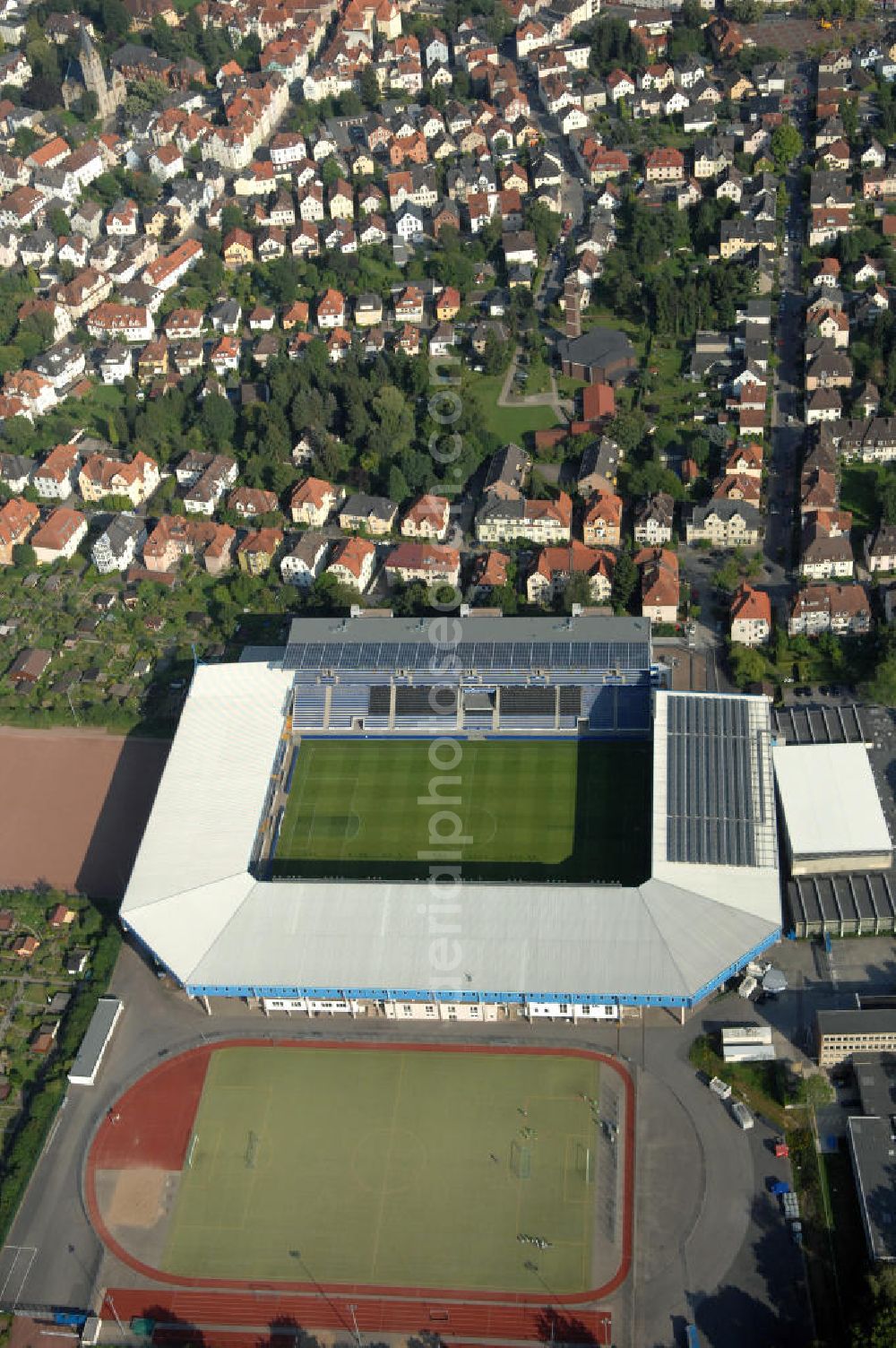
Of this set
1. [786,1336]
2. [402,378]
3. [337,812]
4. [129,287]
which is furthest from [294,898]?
[129,287]

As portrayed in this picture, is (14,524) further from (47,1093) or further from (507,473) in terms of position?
(47,1093)

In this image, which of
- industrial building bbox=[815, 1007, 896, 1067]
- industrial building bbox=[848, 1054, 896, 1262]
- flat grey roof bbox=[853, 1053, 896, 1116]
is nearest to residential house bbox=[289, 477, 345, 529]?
industrial building bbox=[815, 1007, 896, 1067]

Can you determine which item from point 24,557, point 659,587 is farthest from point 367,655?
point 24,557

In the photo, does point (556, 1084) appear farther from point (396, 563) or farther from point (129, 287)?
point (129, 287)

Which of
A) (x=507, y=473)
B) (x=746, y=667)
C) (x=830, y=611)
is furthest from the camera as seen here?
(x=507, y=473)

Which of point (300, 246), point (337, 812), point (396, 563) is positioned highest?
point (300, 246)

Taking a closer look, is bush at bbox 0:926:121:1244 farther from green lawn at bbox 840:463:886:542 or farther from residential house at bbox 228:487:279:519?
green lawn at bbox 840:463:886:542
